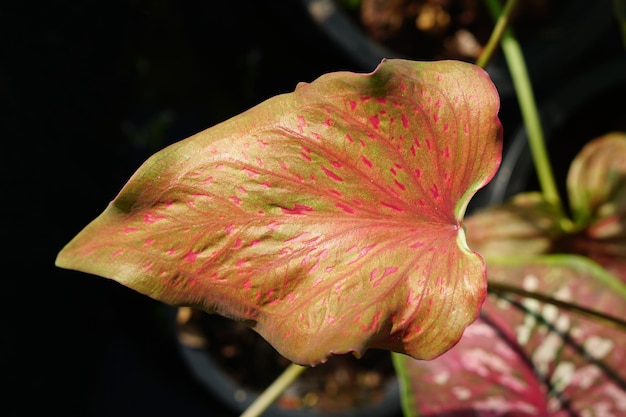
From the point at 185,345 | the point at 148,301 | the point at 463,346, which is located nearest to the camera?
the point at 463,346

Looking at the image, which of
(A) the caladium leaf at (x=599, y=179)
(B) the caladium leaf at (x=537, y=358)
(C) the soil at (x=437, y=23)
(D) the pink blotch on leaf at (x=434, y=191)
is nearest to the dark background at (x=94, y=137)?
(C) the soil at (x=437, y=23)

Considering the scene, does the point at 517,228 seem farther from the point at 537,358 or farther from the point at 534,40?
the point at 534,40

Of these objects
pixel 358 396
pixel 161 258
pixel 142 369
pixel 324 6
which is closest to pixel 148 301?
pixel 142 369

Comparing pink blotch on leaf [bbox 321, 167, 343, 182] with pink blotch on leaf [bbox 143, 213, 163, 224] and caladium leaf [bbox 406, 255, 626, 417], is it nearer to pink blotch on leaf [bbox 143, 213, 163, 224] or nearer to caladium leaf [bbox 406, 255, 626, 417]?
pink blotch on leaf [bbox 143, 213, 163, 224]

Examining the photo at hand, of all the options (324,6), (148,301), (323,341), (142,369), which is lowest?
(142,369)

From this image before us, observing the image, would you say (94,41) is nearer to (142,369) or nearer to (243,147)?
(142,369)

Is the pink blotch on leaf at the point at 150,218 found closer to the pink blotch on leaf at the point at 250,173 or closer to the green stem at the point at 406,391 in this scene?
the pink blotch on leaf at the point at 250,173
